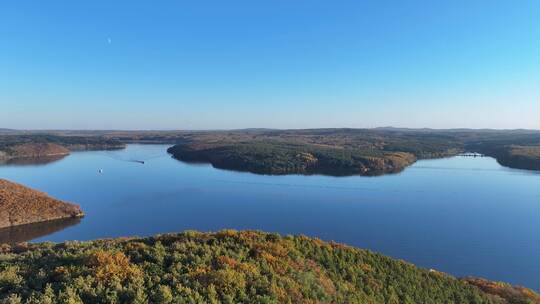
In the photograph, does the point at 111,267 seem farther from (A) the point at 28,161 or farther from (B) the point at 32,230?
(A) the point at 28,161

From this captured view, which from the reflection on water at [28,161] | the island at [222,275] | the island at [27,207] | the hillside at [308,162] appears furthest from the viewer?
the reflection on water at [28,161]

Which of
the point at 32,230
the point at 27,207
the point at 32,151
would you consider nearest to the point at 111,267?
the point at 32,230

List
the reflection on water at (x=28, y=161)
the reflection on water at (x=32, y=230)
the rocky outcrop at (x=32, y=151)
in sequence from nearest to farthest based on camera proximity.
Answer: the reflection on water at (x=32, y=230)
the reflection on water at (x=28, y=161)
the rocky outcrop at (x=32, y=151)

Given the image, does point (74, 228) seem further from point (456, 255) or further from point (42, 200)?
point (456, 255)

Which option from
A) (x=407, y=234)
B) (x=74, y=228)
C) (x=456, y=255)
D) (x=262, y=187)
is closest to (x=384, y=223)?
(x=407, y=234)

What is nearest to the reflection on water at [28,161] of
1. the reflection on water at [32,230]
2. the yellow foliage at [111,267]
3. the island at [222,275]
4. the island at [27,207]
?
the island at [27,207]

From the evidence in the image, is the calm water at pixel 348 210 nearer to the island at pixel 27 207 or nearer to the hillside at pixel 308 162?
the island at pixel 27 207
